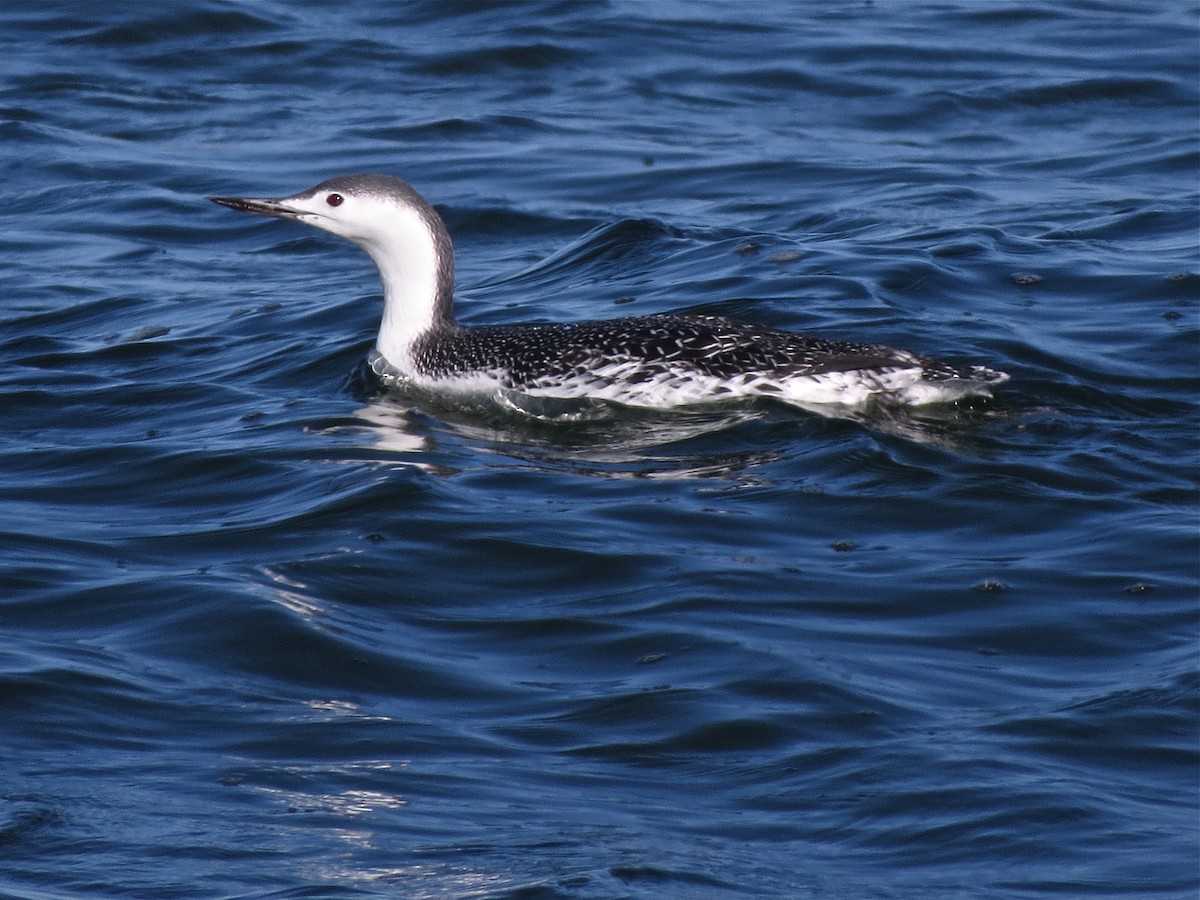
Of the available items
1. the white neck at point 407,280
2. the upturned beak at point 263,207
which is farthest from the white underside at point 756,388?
the upturned beak at point 263,207

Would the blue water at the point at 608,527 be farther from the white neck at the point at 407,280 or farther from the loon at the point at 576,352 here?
the white neck at the point at 407,280

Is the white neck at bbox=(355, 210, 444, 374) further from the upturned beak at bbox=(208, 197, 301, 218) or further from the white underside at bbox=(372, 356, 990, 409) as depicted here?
the white underside at bbox=(372, 356, 990, 409)

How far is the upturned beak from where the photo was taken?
979 cm

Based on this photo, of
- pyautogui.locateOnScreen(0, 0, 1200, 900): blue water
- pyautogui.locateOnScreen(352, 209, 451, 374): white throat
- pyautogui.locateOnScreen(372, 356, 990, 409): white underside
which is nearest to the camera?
pyautogui.locateOnScreen(0, 0, 1200, 900): blue water

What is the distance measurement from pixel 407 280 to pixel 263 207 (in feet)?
2.62

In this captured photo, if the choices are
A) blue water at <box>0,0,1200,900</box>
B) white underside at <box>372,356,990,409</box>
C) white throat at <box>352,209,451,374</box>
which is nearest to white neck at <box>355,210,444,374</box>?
white throat at <box>352,209,451,374</box>

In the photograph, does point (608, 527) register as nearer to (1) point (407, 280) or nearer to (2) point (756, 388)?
(2) point (756, 388)

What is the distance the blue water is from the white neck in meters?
0.34

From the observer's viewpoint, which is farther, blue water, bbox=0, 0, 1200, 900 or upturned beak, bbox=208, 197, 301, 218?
upturned beak, bbox=208, 197, 301, 218

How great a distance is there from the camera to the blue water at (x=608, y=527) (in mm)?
5441

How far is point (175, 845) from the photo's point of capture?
5.29 meters

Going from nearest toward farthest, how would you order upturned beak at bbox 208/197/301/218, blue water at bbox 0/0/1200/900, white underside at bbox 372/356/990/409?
blue water at bbox 0/0/1200/900, white underside at bbox 372/356/990/409, upturned beak at bbox 208/197/301/218

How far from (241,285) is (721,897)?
805cm

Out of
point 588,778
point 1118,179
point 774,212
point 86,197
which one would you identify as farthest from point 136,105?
point 588,778
